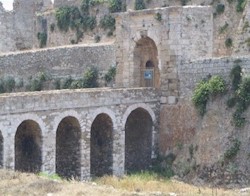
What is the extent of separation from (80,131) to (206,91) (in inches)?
194

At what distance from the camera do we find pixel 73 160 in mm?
24953

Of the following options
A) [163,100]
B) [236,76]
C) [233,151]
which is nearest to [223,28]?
[163,100]

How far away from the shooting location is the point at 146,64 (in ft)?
98.0

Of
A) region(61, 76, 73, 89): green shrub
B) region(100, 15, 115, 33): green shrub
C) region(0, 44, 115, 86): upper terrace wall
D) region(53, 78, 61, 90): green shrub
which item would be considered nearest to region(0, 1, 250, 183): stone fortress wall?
region(0, 44, 115, 86): upper terrace wall

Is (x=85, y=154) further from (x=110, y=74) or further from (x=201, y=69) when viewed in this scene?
(x=110, y=74)

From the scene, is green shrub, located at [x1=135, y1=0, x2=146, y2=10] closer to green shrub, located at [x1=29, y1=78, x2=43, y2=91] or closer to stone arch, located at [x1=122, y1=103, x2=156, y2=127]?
green shrub, located at [x1=29, y1=78, x2=43, y2=91]

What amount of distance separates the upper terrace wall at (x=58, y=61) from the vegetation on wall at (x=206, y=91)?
25.3 feet

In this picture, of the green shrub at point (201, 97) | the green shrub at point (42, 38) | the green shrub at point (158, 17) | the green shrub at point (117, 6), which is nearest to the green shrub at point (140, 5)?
the green shrub at point (117, 6)

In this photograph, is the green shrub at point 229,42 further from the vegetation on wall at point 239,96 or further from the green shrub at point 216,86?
the vegetation on wall at point 239,96

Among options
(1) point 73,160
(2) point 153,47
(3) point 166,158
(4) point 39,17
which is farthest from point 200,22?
(4) point 39,17

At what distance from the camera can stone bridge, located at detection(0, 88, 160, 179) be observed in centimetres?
2256

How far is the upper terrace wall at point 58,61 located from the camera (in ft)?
107

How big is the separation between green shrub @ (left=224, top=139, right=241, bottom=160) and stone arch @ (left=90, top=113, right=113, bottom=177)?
4.69 metres

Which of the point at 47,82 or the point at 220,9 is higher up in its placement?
the point at 220,9
